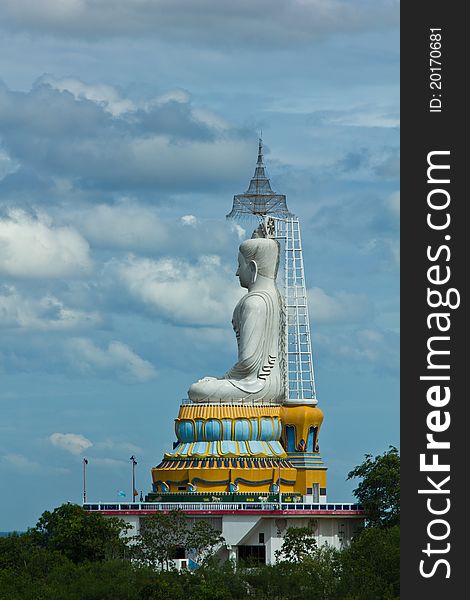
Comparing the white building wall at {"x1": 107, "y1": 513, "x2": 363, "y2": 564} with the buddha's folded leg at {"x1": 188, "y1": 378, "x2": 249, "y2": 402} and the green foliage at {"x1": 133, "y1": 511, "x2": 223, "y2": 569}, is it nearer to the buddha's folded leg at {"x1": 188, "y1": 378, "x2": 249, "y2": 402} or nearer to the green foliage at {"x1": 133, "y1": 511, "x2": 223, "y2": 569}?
the green foliage at {"x1": 133, "y1": 511, "x2": 223, "y2": 569}

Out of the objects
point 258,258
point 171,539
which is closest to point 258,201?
point 258,258

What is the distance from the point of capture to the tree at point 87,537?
3273 inches

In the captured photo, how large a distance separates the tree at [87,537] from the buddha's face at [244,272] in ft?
60.5

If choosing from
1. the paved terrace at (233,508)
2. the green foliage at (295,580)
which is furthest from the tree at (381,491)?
the green foliage at (295,580)

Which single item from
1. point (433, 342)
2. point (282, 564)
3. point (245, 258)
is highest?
point (245, 258)

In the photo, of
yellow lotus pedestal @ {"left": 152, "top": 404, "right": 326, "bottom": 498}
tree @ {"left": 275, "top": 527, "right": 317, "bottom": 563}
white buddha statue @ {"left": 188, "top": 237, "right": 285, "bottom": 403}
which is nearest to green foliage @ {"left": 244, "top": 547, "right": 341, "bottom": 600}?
tree @ {"left": 275, "top": 527, "right": 317, "bottom": 563}

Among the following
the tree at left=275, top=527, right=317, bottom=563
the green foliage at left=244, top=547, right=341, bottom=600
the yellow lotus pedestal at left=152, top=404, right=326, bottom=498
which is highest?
the yellow lotus pedestal at left=152, top=404, right=326, bottom=498

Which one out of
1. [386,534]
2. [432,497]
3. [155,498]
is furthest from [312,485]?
[432,497]

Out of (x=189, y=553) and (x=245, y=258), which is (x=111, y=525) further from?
(x=245, y=258)

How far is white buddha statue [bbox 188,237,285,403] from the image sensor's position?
3718 inches

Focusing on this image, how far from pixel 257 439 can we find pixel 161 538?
11164 mm

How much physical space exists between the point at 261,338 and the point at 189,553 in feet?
49.9

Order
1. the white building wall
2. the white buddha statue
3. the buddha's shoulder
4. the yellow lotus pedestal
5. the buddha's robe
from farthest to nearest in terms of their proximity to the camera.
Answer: the buddha's shoulder, the buddha's robe, the white buddha statue, the yellow lotus pedestal, the white building wall

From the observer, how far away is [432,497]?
3800 cm
